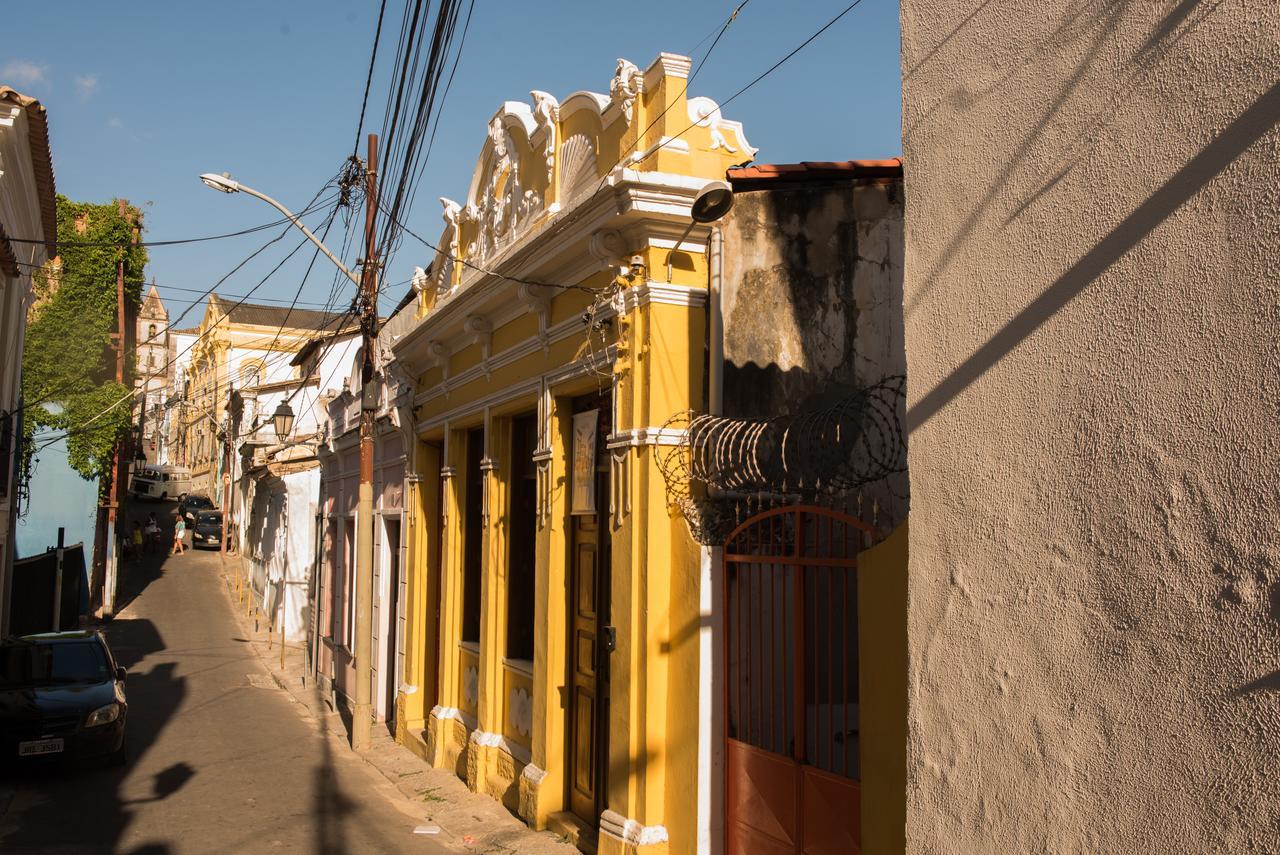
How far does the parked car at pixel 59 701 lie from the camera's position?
11.5 m

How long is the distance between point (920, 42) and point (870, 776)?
10.9ft

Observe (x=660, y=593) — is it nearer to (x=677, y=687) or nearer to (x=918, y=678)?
(x=677, y=687)

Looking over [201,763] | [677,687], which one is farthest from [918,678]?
[201,763]

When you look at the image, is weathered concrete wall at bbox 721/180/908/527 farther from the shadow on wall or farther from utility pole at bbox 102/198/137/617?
utility pole at bbox 102/198/137/617

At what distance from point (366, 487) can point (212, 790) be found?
446 centimetres

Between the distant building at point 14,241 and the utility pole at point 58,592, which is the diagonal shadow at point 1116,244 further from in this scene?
the utility pole at point 58,592

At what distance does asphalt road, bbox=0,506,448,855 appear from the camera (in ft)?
30.3

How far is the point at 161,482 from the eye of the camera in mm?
55188

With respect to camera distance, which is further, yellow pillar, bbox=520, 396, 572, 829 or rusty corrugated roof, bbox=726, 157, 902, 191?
yellow pillar, bbox=520, 396, 572, 829

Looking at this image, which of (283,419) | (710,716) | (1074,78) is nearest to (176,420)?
(283,419)

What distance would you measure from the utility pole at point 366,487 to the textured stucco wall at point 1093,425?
424 inches

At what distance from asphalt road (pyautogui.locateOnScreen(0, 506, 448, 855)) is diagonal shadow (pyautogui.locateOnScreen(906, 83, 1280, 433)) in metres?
6.90

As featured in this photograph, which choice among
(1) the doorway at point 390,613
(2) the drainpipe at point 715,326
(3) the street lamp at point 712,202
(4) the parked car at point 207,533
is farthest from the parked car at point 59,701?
(4) the parked car at point 207,533

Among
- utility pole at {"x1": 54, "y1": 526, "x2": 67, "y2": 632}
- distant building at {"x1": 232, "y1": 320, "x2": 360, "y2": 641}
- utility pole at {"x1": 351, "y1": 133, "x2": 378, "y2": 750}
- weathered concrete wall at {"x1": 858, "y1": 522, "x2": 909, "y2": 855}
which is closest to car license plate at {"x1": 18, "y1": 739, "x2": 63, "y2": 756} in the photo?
utility pole at {"x1": 351, "y1": 133, "x2": 378, "y2": 750}
